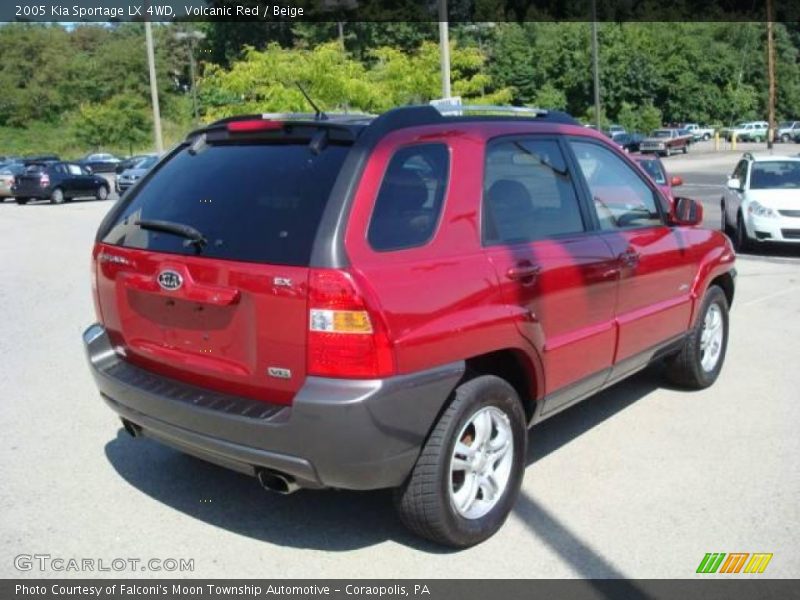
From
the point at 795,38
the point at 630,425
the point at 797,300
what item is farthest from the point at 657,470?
the point at 795,38

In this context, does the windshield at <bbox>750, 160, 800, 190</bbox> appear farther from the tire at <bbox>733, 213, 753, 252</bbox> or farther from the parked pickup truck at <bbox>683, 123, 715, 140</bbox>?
the parked pickup truck at <bbox>683, 123, 715, 140</bbox>

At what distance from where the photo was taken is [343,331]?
122 inches

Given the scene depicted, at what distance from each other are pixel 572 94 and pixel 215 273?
243 feet

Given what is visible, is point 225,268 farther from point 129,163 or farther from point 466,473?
point 129,163

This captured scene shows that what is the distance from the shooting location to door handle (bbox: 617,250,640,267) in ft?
15.1

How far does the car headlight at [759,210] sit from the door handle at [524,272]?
10141 mm

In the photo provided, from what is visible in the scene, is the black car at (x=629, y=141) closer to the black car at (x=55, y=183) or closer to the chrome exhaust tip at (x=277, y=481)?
the black car at (x=55, y=183)

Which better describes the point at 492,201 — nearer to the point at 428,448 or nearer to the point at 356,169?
the point at 356,169

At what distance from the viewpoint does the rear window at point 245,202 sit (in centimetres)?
328

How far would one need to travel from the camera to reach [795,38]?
305 ft

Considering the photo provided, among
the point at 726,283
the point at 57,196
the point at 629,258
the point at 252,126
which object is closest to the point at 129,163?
the point at 57,196

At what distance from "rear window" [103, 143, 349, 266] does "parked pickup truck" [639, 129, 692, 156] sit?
52452mm

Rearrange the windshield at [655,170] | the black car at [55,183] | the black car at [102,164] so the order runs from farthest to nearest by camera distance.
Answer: the black car at [102,164]
the black car at [55,183]
the windshield at [655,170]

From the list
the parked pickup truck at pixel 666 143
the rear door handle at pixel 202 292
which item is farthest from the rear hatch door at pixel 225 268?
the parked pickup truck at pixel 666 143
